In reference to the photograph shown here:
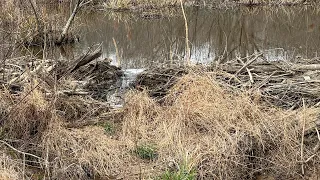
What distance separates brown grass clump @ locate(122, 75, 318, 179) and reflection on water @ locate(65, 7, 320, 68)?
11.7 ft

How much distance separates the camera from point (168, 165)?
4453 millimetres

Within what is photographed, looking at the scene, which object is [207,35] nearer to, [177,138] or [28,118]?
[177,138]

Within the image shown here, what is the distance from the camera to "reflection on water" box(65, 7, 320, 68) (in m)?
11.1

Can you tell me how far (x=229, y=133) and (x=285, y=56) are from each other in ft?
20.4

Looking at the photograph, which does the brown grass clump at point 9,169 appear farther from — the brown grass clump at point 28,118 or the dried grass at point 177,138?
the brown grass clump at point 28,118

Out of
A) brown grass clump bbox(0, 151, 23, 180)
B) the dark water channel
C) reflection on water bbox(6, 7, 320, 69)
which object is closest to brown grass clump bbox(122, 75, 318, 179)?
brown grass clump bbox(0, 151, 23, 180)

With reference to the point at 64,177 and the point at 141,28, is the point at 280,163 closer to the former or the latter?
the point at 64,177

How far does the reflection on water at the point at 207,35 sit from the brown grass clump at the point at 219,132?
3.56 m

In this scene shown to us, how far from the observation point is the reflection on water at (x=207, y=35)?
11055 mm

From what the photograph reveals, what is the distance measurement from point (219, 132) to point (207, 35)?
30.9 ft

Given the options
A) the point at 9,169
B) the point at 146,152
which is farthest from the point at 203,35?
the point at 9,169

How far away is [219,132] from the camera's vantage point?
4965 mm

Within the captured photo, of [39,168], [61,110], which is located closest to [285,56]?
[61,110]

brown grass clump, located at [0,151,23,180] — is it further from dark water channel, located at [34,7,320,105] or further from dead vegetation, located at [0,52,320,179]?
dark water channel, located at [34,7,320,105]
